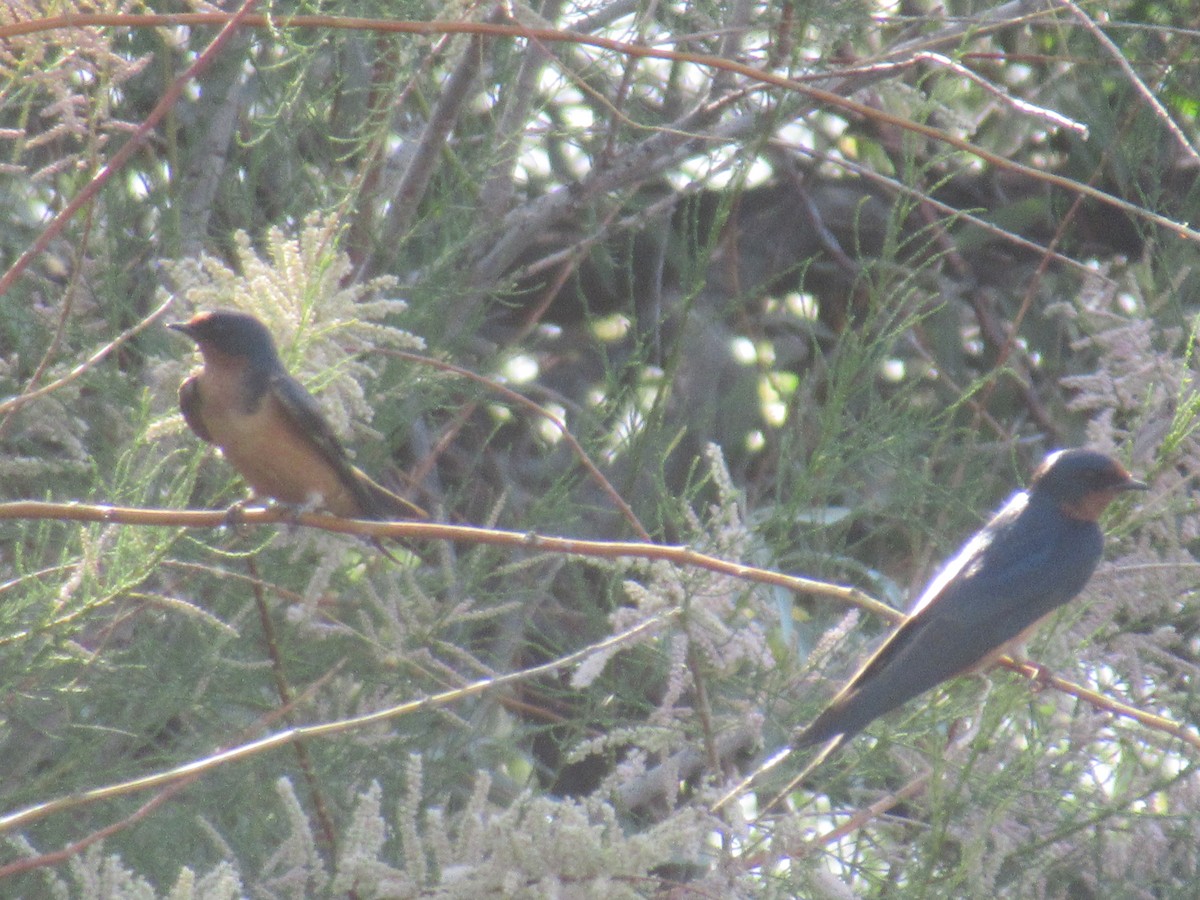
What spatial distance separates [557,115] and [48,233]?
2936 millimetres

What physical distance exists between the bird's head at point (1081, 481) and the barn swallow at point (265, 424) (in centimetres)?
152

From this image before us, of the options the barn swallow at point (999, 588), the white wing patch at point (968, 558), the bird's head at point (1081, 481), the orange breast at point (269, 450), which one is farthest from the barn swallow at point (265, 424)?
the bird's head at point (1081, 481)

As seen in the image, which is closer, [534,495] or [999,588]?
[999,588]

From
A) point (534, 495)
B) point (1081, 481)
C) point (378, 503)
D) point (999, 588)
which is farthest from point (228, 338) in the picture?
point (1081, 481)

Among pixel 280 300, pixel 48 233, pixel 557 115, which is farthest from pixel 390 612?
pixel 557 115

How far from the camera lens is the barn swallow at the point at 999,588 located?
3209mm

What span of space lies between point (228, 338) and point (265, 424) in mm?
210

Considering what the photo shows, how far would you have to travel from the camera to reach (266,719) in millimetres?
3090

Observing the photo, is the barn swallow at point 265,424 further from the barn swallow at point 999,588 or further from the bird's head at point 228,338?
the barn swallow at point 999,588

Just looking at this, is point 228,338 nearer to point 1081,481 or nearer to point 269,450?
point 269,450

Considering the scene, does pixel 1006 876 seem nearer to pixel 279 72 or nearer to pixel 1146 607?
pixel 1146 607

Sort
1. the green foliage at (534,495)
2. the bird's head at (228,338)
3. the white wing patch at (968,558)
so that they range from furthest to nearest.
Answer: the white wing patch at (968,558), the bird's head at (228,338), the green foliage at (534,495)

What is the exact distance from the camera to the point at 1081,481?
380 cm

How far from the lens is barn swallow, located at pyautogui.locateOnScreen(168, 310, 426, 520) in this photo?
317 cm
